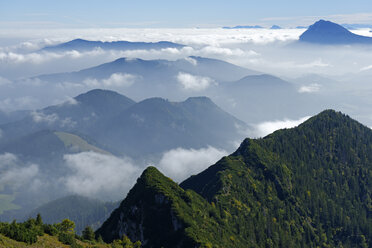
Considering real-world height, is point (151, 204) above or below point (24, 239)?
below

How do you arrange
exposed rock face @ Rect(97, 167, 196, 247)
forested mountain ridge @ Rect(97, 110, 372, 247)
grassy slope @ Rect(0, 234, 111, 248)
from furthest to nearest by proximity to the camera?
forested mountain ridge @ Rect(97, 110, 372, 247), exposed rock face @ Rect(97, 167, 196, 247), grassy slope @ Rect(0, 234, 111, 248)

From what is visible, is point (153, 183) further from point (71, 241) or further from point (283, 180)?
point (283, 180)

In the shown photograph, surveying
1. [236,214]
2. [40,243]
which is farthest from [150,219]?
[40,243]

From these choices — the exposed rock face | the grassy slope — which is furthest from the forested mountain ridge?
the grassy slope

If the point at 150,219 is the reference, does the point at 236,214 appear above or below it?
below

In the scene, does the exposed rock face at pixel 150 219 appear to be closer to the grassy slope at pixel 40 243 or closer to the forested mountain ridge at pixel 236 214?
the forested mountain ridge at pixel 236 214

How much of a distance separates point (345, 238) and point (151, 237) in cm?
11985

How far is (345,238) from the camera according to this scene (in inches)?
7402

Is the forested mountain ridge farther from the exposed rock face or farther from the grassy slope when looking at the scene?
the grassy slope

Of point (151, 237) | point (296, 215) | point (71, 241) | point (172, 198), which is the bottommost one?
point (296, 215)

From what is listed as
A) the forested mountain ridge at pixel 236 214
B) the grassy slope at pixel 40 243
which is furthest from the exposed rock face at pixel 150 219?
the grassy slope at pixel 40 243

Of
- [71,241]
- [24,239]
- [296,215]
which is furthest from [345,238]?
[24,239]

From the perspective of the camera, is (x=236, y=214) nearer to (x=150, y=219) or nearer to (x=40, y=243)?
(x=150, y=219)

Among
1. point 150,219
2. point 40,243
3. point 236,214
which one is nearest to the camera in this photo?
point 40,243
